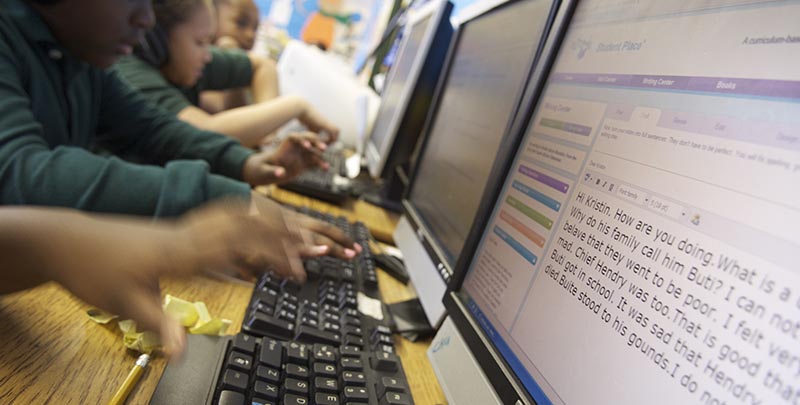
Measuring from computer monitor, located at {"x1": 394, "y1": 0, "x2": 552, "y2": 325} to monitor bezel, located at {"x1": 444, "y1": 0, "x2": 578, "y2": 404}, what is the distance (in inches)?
0.7

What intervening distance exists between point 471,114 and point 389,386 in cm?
39

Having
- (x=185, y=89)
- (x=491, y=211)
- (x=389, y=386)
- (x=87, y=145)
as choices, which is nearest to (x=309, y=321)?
(x=389, y=386)

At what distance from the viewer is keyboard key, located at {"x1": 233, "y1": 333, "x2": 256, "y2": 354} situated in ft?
1.22

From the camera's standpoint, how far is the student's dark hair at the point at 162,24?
1.24m

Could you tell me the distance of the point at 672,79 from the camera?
0.91 feet

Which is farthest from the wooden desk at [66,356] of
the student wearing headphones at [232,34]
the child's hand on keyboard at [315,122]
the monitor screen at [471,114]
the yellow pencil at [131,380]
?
the student wearing headphones at [232,34]

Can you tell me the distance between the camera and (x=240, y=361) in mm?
357

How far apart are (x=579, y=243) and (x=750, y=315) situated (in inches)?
4.8

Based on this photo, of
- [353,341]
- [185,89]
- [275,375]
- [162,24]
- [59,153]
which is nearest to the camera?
[275,375]

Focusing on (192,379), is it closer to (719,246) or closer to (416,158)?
(719,246)

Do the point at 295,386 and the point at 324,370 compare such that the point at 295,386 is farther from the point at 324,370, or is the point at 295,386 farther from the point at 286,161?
the point at 286,161

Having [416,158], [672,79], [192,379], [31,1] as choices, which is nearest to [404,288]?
[416,158]

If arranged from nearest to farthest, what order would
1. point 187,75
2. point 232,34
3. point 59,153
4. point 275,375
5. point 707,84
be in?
point 707,84 → point 275,375 → point 59,153 → point 187,75 → point 232,34

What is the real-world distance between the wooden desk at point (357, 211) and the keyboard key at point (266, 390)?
0.60 metres
